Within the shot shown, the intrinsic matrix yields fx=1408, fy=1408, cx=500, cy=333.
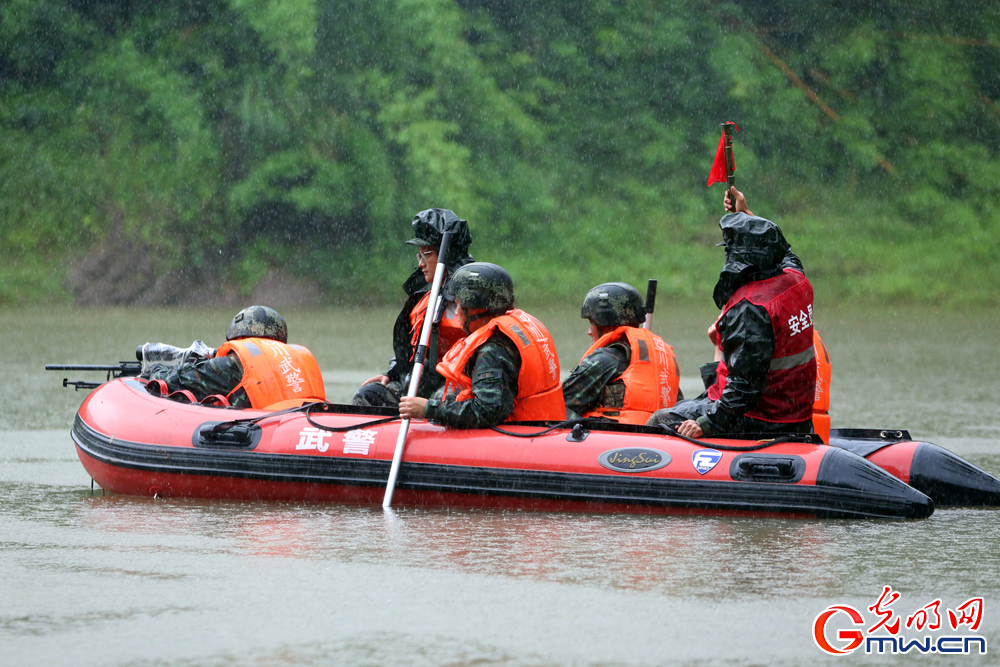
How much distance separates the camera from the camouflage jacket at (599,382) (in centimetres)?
691

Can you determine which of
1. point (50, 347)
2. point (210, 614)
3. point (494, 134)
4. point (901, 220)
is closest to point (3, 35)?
point (494, 134)

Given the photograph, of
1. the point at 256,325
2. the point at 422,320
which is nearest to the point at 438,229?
the point at 422,320

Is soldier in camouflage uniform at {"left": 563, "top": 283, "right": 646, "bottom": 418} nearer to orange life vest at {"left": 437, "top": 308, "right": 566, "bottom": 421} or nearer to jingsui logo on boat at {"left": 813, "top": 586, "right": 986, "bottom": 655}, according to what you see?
orange life vest at {"left": 437, "top": 308, "right": 566, "bottom": 421}

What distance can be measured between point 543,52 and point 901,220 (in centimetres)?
950

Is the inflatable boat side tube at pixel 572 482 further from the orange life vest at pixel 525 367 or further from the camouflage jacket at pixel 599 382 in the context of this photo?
the camouflage jacket at pixel 599 382

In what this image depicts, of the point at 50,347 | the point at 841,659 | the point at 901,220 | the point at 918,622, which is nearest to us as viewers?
the point at 841,659

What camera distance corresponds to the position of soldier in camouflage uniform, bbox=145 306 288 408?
7238 mm

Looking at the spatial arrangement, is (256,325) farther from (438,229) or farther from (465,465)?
(465,465)

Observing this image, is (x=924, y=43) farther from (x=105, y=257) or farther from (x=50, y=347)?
(x=50, y=347)

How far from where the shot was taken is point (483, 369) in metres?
6.43

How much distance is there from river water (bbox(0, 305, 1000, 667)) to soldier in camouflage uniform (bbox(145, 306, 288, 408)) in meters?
A: 0.69

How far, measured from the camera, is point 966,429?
1009 centimetres

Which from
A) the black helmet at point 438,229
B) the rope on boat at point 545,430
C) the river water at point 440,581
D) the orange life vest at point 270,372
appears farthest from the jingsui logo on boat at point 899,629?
the black helmet at point 438,229

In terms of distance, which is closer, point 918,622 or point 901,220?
point 918,622
